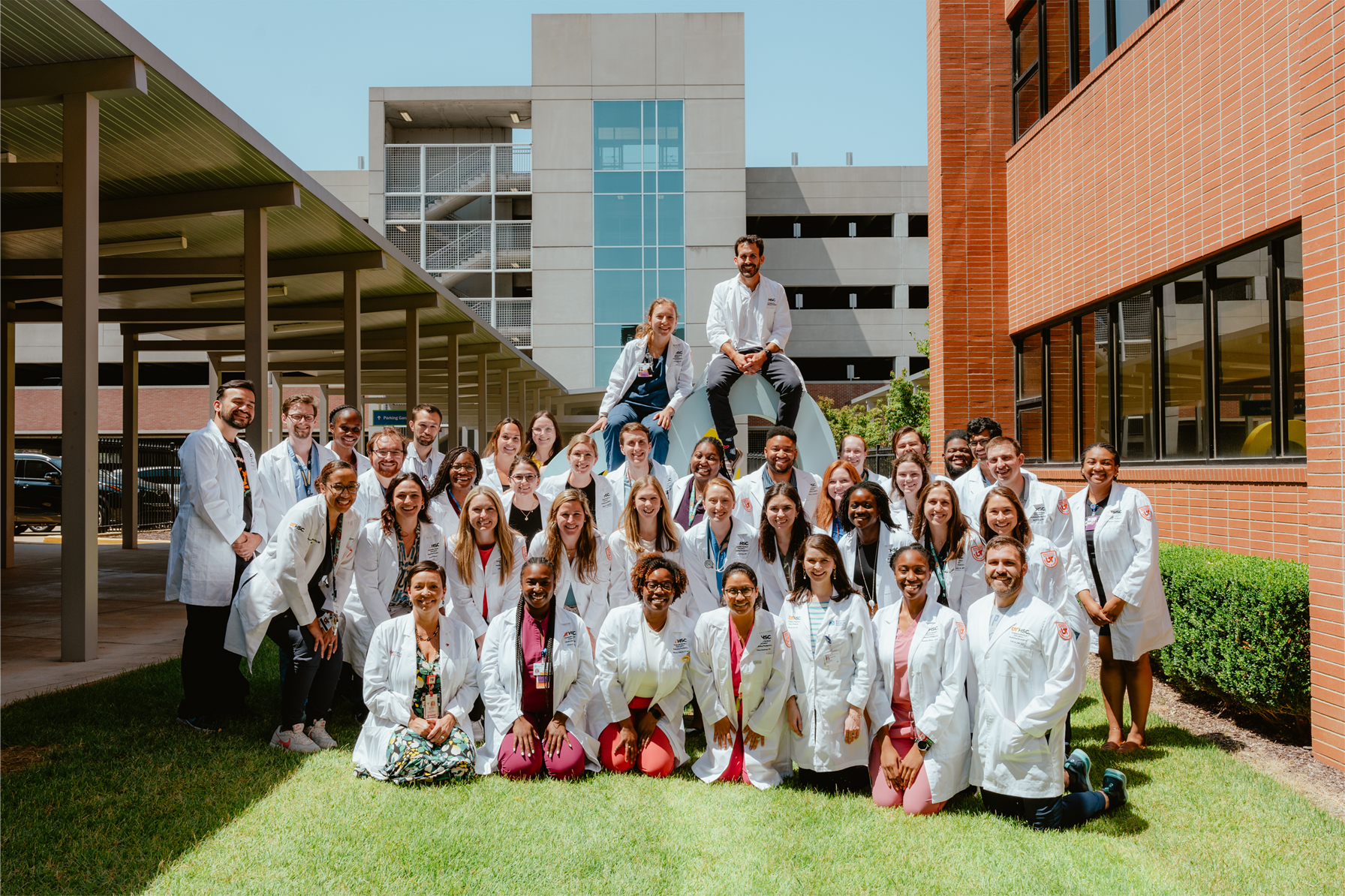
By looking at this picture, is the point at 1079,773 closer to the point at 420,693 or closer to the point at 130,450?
the point at 420,693

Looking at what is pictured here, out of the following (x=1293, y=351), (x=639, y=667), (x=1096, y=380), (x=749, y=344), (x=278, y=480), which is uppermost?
(x=749, y=344)

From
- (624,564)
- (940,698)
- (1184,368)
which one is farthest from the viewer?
(1184,368)

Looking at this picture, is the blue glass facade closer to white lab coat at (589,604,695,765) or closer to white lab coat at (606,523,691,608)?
white lab coat at (606,523,691,608)

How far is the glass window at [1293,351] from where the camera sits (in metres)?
6.55

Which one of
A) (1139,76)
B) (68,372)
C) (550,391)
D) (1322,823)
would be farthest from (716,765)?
(550,391)

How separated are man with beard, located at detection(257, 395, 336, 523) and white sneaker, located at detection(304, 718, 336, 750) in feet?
5.12

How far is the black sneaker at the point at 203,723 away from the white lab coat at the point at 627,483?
295 cm

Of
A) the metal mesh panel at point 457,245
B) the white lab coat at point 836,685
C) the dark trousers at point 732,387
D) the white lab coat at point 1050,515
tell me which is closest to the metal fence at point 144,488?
the metal mesh panel at point 457,245

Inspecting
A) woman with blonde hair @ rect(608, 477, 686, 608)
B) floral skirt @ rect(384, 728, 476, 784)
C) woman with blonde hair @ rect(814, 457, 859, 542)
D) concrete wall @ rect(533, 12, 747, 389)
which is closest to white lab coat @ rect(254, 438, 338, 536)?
floral skirt @ rect(384, 728, 476, 784)

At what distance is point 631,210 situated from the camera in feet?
123

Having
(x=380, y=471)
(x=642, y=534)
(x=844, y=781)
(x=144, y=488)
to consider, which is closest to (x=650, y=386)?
(x=642, y=534)

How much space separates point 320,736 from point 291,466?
79.8 inches

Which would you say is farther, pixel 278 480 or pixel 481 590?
pixel 278 480

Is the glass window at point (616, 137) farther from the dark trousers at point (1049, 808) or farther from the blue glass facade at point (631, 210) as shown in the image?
the dark trousers at point (1049, 808)
